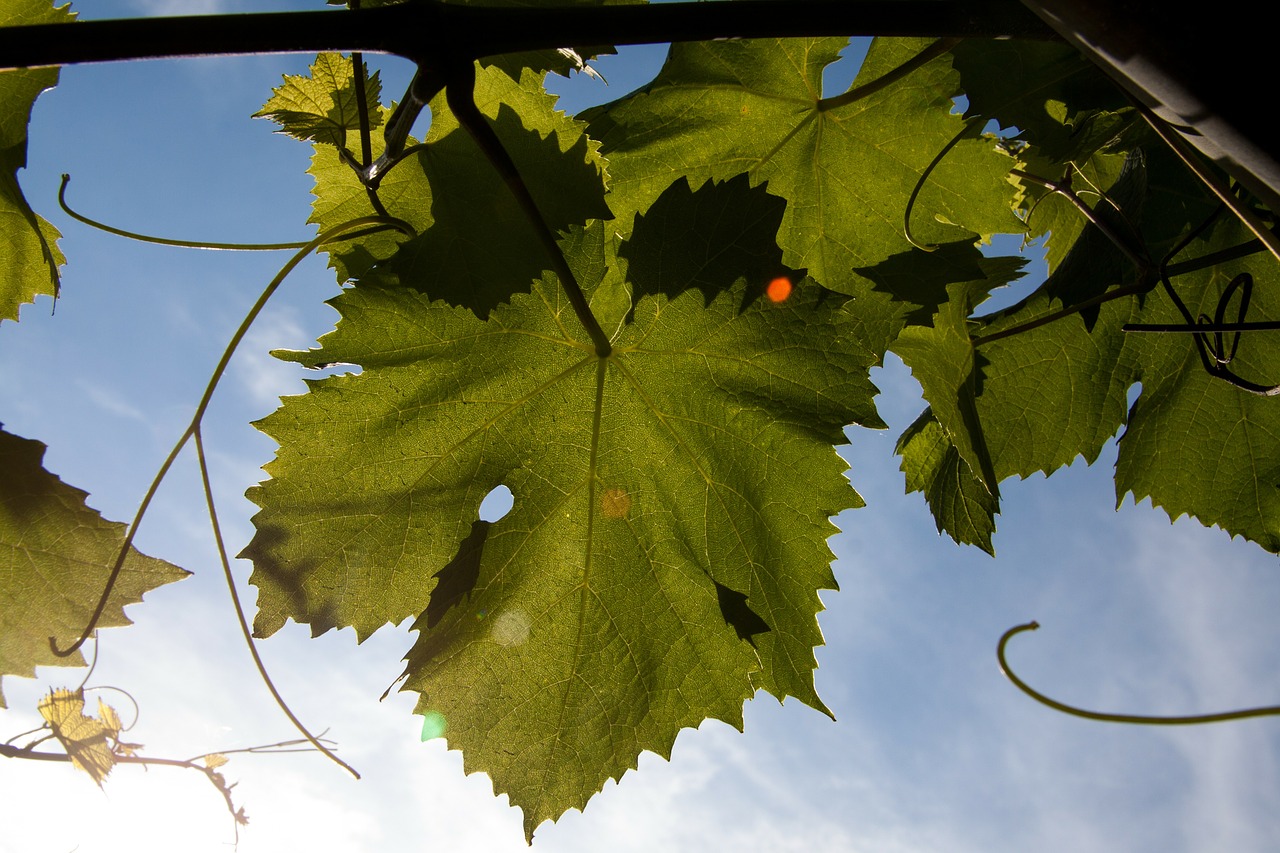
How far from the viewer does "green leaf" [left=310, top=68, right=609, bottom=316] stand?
114 cm

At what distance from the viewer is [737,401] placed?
124 cm

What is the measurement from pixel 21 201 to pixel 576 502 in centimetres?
88

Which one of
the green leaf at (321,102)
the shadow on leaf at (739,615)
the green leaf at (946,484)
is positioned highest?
the green leaf at (321,102)

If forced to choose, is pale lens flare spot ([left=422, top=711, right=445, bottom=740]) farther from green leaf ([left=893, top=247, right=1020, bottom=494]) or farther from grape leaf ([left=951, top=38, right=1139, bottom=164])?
grape leaf ([left=951, top=38, right=1139, bottom=164])

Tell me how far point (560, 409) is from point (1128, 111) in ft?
2.90

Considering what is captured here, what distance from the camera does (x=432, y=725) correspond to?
1.31 m

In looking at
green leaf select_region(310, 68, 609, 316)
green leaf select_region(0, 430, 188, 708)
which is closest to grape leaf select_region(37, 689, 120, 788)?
green leaf select_region(0, 430, 188, 708)

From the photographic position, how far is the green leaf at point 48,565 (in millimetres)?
1190

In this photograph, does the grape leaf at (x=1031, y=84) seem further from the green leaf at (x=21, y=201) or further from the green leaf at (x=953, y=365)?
the green leaf at (x=21, y=201)

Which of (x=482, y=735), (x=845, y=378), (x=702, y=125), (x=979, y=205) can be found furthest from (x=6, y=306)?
(x=979, y=205)

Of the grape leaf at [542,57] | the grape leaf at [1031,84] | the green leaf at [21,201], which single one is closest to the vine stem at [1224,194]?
the grape leaf at [1031,84]

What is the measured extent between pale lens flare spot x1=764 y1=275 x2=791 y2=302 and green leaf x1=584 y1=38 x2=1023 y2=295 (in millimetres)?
240

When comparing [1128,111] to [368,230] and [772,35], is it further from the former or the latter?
[368,230]

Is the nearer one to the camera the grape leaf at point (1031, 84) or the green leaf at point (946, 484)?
the grape leaf at point (1031, 84)
